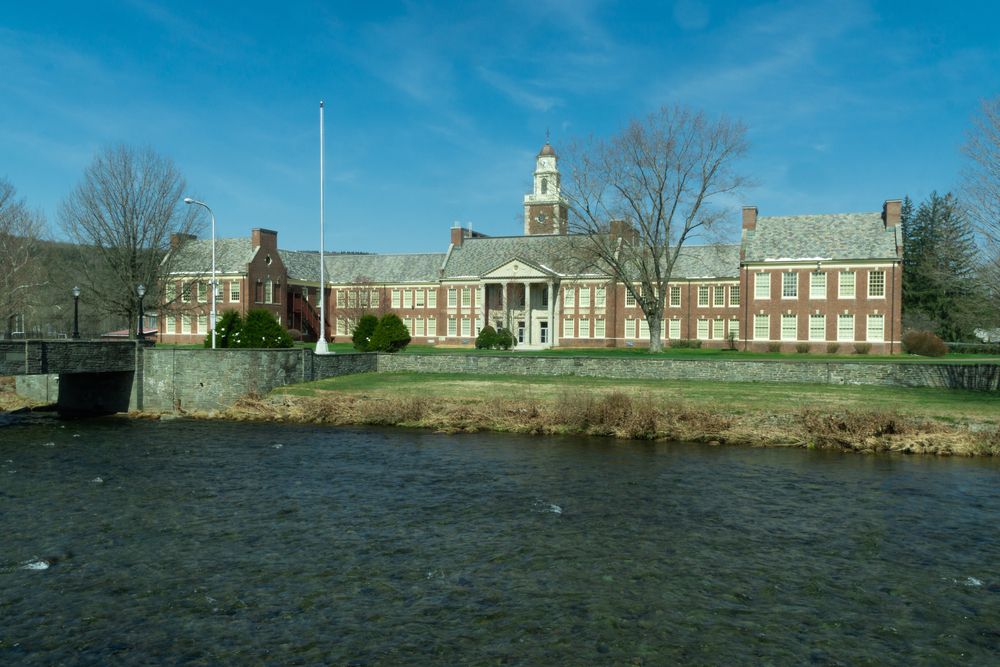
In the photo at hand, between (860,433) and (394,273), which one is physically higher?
(394,273)

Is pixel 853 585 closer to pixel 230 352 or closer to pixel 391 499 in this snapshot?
pixel 391 499

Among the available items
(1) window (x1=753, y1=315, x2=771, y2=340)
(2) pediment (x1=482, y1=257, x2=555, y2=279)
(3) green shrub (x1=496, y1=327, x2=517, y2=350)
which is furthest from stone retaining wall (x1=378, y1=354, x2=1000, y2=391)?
(2) pediment (x1=482, y1=257, x2=555, y2=279)

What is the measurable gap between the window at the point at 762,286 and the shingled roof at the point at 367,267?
109 ft

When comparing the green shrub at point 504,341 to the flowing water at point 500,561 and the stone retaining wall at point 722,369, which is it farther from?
the flowing water at point 500,561

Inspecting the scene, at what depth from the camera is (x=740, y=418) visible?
28281 millimetres

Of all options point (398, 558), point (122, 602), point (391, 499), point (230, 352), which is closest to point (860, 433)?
point (391, 499)

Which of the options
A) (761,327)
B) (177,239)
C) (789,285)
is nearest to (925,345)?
(789,285)

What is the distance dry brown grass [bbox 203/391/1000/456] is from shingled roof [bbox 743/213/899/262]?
37.1 m

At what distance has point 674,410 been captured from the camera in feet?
94.7

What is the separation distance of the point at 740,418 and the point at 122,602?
21.6 m

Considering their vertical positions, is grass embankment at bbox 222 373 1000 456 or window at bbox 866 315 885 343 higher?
window at bbox 866 315 885 343

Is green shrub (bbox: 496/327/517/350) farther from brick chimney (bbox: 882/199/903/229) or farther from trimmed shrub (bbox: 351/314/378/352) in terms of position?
brick chimney (bbox: 882/199/903/229)

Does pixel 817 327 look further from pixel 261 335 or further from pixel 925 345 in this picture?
pixel 261 335

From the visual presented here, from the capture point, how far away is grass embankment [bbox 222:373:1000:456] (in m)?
26.1
